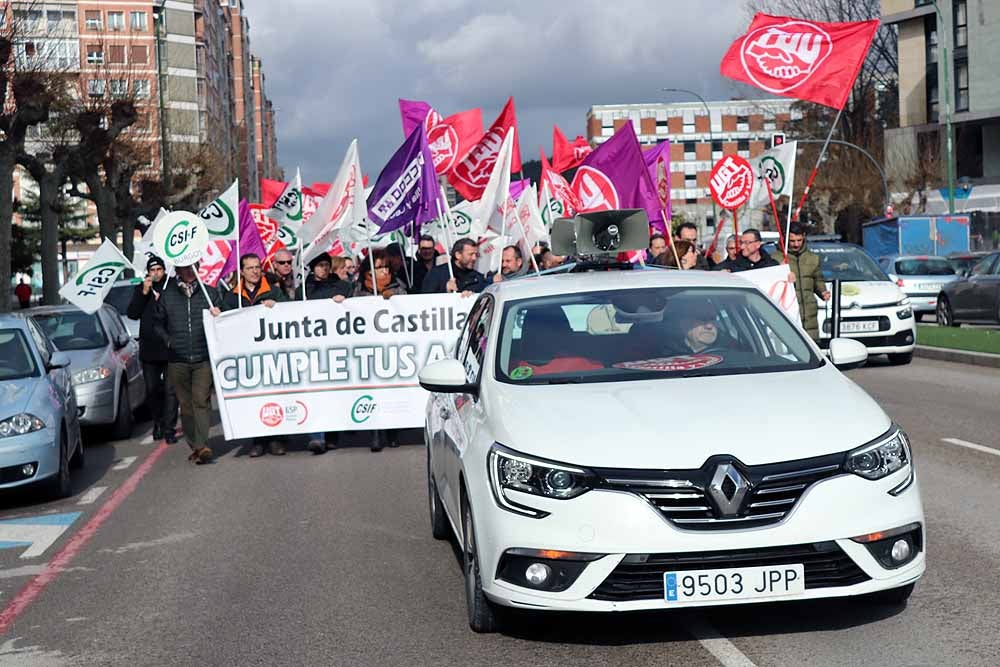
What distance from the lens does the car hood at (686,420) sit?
5.36 m

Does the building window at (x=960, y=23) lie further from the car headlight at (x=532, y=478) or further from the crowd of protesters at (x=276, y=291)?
the car headlight at (x=532, y=478)

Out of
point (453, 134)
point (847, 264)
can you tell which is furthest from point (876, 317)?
point (453, 134)

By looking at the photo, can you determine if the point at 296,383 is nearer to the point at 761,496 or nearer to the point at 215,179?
the point at 761,496

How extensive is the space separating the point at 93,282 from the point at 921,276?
21.7 meters

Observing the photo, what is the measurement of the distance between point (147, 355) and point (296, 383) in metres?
2.21

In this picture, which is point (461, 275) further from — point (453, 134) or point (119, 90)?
point (119, 90)

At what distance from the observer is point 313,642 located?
240 inches

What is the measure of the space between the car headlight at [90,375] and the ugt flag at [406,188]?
3.44 m

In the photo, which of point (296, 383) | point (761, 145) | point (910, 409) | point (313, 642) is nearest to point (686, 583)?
point (313, 642)

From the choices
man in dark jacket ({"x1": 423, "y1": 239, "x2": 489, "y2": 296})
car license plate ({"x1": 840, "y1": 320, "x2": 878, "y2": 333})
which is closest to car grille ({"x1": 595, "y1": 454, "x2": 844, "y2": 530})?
man in dark jacket ({"x1": 423, "y1": 239, "x2": 489, "y2": 296})

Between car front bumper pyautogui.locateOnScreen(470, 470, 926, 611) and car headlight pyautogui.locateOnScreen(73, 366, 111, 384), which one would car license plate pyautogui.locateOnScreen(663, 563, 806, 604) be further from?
car headlight pyautogui.locateOnScreen(73, 366, 111, 384)

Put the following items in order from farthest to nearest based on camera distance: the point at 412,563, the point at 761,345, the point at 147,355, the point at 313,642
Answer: the point at 147,355 → the point at 412,563 → the point at 761,345 → the point at 313,642

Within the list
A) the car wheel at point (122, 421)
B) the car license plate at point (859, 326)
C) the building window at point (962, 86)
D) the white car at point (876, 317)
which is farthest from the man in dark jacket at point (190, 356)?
the building window at point (962, 86)

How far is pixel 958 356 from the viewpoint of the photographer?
67.6 ft
